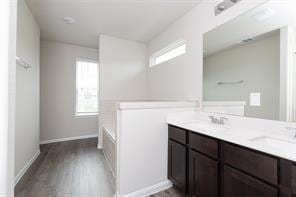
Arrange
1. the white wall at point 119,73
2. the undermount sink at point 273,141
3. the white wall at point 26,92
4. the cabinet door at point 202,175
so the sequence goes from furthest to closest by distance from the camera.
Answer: the white wall at point 119,73, the white wall at point 26,92, the cabinet door at point 202,175, the undermount sink at point 273,141

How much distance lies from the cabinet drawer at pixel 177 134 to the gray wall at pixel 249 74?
645mm

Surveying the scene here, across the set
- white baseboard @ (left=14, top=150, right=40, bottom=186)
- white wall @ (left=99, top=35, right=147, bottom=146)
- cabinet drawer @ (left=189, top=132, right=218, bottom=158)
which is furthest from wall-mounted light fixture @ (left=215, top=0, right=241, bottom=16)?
white baseboard @ (left=14, top=150, right=40, bottom=186)

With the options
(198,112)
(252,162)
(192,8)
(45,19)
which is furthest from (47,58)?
(252,162)

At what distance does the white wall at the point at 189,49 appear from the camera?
1.82 meters

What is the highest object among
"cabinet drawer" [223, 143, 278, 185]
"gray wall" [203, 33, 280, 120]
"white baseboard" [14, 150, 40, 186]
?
"gray wall" [203, 33, 280, 120]

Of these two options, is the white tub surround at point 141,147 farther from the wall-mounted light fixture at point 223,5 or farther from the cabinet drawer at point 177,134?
the wall-mounted light fixture at point 223,5

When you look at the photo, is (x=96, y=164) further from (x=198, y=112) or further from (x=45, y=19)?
(x=45, y=19)

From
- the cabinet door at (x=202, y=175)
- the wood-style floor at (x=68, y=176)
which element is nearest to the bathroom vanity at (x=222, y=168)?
the cabinet door at (x=202, y=175)

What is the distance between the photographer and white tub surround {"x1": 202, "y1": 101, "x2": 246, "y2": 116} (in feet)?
5.22

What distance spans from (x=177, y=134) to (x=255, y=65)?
1144 millimetres

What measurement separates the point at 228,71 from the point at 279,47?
0.53m

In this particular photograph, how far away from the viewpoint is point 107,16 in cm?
246

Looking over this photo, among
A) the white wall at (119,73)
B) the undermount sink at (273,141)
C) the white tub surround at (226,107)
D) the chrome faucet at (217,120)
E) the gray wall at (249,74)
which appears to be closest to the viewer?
the undermount sink at (273,141)

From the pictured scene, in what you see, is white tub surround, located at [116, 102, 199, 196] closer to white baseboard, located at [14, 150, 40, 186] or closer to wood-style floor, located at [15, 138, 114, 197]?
wood-style floor, located at [15, 138, 114, 197]
